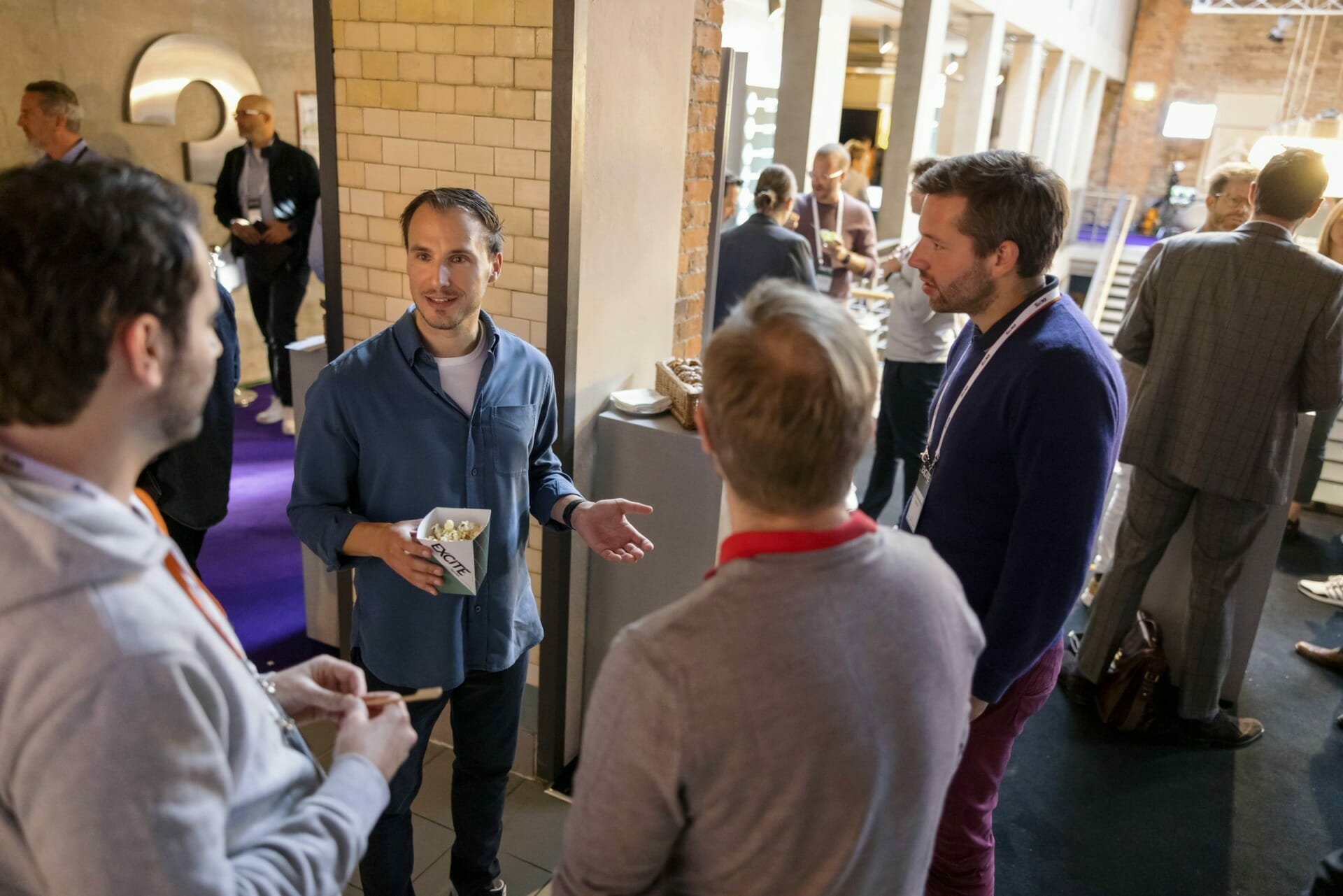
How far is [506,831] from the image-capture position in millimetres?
2848

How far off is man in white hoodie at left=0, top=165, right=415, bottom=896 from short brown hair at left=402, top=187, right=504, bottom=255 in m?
1.06

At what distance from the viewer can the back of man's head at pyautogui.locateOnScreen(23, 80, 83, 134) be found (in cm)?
434

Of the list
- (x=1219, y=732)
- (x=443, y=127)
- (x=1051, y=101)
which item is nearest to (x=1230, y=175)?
(x=1219, y=732)

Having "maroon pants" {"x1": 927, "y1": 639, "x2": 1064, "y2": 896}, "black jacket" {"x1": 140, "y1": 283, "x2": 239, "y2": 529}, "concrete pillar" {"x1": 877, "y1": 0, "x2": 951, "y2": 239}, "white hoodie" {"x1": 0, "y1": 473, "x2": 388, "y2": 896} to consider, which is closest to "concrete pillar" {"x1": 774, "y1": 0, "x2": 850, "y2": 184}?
"concrete pillar" {"x1": 877, "y1": 0, "x2": 951, "y2": 239}

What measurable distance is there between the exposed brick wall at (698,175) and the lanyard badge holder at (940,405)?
4.69 ft

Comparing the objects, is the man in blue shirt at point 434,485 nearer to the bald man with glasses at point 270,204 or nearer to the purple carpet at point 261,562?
the purple carpet at point 261,562

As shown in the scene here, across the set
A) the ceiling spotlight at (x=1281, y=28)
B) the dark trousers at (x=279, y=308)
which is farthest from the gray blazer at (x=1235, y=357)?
the ceiling spotlight at (x=1281, y=28)

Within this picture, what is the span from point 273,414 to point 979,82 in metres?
8.60

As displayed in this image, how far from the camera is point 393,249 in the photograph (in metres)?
2.82

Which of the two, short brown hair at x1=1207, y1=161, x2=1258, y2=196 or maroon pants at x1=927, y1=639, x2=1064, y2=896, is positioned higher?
short brown hair at x1=1207, y1=161, x2=1258, y2=196

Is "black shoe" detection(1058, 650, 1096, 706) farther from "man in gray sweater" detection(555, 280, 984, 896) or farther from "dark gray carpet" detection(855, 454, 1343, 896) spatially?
"man in gray sweater" detection(555, 280, 984, 896)

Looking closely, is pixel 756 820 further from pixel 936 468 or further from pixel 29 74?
pixel 29 74

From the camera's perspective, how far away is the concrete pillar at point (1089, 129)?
17.4 m

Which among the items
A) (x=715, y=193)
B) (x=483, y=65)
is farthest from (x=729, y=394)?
(x=715, y=193)
